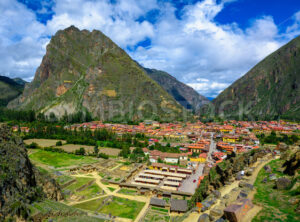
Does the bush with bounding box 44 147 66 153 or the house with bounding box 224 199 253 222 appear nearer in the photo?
the house with bounding box 224 199 253 222

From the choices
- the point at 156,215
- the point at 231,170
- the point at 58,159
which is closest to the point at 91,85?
the point at 58,159

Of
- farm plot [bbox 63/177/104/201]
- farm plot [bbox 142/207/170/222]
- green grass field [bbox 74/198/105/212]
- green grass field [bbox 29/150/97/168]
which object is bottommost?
farm plot [bbox 142/207/170/222]

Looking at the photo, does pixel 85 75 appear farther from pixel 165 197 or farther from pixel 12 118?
pixel 165 197

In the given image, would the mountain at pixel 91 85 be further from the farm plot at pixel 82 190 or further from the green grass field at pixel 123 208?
the green grass field at pixel 123 208

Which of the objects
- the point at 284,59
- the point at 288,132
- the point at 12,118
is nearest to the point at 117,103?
the point at 12,118

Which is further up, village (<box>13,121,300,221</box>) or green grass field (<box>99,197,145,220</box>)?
village (<box>13,121,300,221</box>)

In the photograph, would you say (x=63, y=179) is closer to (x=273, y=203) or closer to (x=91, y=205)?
(x=91, y=205)

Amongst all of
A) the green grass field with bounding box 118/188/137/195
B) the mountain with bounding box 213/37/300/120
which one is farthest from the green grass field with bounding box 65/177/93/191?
the mountain with bounding box 213/37/300/120

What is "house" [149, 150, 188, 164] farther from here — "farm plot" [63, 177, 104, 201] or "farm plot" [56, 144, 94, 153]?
"farm plot" [56, 144, 94, 153]
